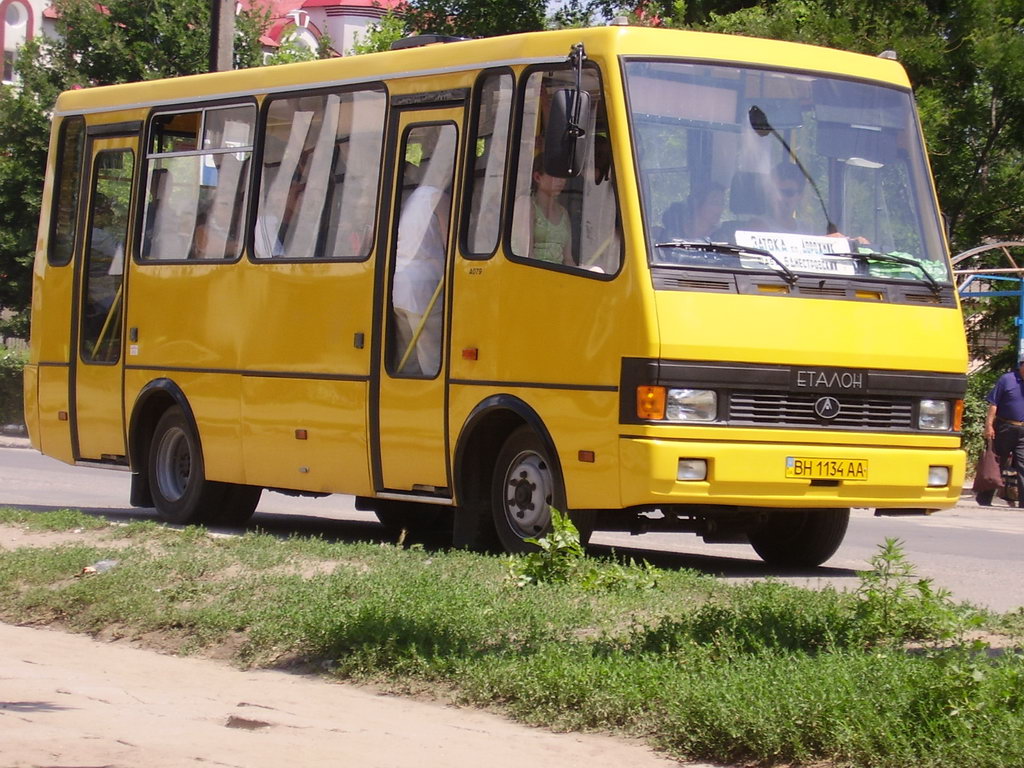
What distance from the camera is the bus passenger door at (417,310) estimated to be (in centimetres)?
1162

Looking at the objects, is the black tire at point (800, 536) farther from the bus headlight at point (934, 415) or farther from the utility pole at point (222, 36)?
the utility pole at point (222, 36)

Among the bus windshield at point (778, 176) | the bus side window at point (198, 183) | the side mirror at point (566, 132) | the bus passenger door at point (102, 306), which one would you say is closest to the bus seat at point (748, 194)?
the bus windshield at point (778, 176)

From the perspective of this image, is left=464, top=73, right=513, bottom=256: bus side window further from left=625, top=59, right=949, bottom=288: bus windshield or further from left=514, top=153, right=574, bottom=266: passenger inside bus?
left=625, top=59, right=949, bottom=288: bus windshield

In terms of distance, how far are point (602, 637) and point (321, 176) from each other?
240 inches

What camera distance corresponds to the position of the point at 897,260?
10.8 metres

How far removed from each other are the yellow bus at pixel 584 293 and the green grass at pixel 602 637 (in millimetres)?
1141

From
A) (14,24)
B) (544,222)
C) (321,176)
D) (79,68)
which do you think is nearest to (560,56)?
(544,222)

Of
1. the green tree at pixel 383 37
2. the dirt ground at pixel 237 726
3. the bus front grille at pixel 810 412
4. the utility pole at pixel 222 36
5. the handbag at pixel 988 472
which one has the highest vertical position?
the green tree at pixel 383 37

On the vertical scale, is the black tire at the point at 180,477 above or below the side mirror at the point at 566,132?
below

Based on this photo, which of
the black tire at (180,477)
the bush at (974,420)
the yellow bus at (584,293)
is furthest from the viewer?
the bush at (974,420)

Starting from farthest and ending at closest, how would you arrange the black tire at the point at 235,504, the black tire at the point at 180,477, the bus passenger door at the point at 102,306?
the bus passenger door at the point at 102,306
the black tire at the point at 235,504
the black tire at the point at 180,477

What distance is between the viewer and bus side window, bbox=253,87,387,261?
1244 centimetres

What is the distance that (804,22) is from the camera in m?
25.4

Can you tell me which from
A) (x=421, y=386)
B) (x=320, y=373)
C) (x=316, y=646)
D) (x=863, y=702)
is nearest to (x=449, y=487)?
(x=421, y=386)
